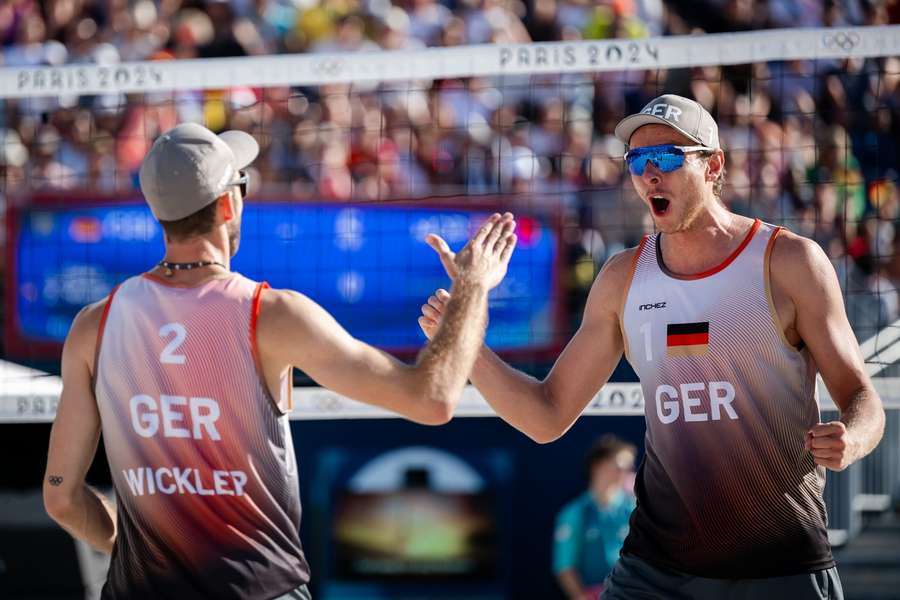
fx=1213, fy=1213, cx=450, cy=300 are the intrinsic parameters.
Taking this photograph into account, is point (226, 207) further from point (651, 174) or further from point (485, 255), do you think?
point (651, 174)

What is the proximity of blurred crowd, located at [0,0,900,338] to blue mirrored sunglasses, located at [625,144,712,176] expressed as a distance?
3259mm

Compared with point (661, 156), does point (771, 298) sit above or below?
below

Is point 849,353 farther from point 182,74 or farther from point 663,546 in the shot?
point 182,74

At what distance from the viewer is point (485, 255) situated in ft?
11.0

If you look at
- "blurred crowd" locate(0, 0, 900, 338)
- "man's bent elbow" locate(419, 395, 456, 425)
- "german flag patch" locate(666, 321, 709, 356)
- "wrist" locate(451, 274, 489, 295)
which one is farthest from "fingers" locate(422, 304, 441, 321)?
"blurred crowd" locate(0, 0, 900, 338)

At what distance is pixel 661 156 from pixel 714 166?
0.21 meters

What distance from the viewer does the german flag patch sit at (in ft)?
11.8

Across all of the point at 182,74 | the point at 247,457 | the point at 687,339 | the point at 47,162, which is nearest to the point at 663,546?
the point at 687,339

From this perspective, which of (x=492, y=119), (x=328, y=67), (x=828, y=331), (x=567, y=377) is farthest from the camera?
(x=492, y=119)

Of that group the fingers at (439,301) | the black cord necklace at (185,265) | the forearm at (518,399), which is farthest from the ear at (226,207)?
the forearm at (518,399)

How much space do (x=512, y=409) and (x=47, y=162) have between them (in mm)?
5741

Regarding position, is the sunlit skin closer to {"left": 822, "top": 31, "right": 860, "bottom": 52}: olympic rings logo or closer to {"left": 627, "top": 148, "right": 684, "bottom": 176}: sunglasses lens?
{"left": 627, "top": 148, "right": 684, "bottom": 176}: sunglasses lens

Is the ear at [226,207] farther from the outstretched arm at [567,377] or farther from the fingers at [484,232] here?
the outstretched arm at [567,377]

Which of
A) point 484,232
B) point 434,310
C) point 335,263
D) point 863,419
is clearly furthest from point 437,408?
point 335,263
